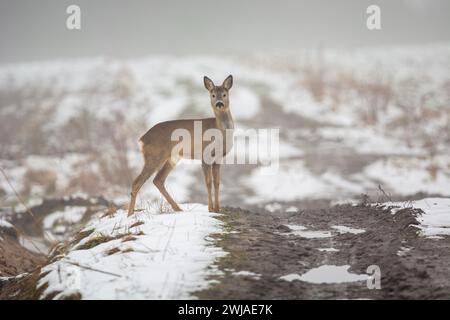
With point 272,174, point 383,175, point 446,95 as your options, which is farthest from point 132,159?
point 446,95

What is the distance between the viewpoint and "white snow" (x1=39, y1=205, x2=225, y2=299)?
413 centimetres

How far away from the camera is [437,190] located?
43.6ft

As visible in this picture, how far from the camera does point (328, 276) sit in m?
4.63

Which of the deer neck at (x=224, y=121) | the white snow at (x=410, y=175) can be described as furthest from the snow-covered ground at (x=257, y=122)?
the deer neck at (x=224, y=121)

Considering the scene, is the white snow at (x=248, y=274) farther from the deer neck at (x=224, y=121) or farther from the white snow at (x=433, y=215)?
the deer neck at (x=224, y=121)

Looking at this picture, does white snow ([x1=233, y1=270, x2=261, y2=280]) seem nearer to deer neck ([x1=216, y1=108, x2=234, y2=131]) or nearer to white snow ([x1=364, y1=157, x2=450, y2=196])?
deer neck ([x1=216, y1=108, x2=234, y2=131])

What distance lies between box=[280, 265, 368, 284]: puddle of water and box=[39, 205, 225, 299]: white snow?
2.85 feet

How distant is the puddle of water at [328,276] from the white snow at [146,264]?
868 millimetres

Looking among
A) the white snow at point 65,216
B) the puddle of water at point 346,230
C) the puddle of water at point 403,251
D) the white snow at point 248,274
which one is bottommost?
the white snow at point 65,216

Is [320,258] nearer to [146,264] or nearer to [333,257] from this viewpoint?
[333,257]

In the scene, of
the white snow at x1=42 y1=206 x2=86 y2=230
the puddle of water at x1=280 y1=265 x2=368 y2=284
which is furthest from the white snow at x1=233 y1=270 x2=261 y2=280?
the white snow at x1=42 y1=206 x2=86 y2=230

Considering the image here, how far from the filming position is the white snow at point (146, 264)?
4133mm

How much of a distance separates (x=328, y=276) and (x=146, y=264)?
1.80 metres

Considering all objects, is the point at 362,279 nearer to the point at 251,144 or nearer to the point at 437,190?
the point at 437,190
